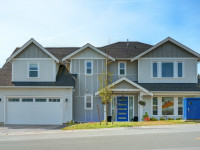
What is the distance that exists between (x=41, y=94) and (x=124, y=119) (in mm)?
7778

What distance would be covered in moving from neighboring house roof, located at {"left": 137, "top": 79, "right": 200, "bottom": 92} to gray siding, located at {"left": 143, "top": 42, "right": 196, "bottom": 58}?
8.64ft

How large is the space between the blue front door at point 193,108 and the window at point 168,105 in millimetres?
5241

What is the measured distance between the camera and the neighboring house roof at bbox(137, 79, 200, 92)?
23.2 meters

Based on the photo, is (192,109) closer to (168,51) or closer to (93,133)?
(168,51)

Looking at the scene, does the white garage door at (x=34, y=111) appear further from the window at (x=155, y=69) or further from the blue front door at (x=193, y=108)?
the blue front door at (x=193, y=108)

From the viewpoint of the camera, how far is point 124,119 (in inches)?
969

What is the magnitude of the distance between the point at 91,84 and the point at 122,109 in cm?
365

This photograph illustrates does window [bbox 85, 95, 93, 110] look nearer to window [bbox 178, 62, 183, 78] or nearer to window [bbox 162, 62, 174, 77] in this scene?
window [bbox 162, 62, 174, 77]

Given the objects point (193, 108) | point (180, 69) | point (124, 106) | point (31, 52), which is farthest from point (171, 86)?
point (31, 52)

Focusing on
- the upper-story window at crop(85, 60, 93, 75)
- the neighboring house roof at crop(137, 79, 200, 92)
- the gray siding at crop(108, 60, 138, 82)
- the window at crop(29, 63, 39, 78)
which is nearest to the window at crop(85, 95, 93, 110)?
the upper-story window at crop(85, 60, 93, 75)

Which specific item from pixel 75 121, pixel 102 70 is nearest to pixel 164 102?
pixel 102 70

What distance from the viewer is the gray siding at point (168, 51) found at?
80.2 feet

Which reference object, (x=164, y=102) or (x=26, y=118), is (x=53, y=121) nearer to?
(x=26, y=118)

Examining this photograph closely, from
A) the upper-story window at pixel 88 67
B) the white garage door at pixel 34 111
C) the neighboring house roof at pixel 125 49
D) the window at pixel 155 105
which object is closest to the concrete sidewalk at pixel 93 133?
the white garage door at pixel 34 111
